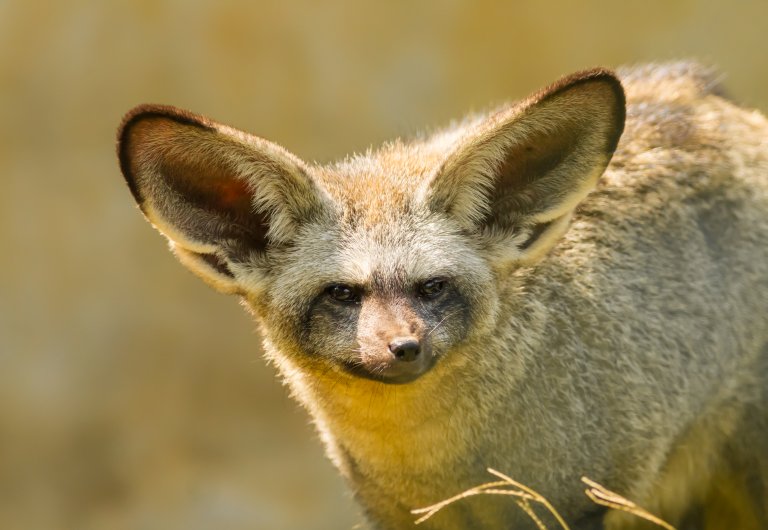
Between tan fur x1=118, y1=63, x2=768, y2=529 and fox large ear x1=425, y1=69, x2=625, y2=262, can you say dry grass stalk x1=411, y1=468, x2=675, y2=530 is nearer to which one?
tan fur x1=118, y1=63, x2=768, y2=529

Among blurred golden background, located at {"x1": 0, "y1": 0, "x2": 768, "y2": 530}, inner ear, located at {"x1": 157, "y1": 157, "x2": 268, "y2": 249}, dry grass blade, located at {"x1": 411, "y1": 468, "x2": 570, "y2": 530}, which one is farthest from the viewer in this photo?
blurred golden background, located at {"x1": 0, "y1": 0, "x2": 768, "y2": 530}

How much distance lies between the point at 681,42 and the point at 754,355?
6.43 meters

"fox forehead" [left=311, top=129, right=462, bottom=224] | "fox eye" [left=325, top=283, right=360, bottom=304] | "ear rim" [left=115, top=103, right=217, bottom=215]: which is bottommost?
"fox eye" [left=325, top=283, right=360, bottom=304]

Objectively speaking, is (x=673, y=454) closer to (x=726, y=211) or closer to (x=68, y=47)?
(x=726, y=211)

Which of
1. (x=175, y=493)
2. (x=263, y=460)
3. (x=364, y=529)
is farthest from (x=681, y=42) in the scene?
(x=364, y=529)

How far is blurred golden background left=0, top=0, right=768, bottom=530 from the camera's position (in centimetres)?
1121

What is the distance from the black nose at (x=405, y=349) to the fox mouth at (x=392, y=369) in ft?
0.12

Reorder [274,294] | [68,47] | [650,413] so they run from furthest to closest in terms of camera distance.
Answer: [68,47] → [650,413] → [274,294]

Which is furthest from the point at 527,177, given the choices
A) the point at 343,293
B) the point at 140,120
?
the point at 140,120

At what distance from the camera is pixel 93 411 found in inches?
453

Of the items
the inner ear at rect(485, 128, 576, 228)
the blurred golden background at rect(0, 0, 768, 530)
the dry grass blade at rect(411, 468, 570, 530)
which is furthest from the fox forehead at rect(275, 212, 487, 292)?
the blurred golden background at rect(0, 0, 768, 530)

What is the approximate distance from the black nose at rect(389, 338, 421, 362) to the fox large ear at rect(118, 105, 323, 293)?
941mm

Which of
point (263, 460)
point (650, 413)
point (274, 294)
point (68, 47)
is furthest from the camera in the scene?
point (263, 460)

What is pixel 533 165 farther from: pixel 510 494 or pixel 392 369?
pixel 510 494
